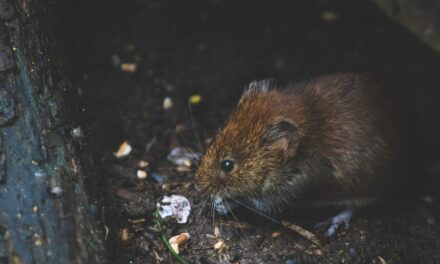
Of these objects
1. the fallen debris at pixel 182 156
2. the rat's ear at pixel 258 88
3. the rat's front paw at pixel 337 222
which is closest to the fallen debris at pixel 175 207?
the fallen debris at pixel 182 156

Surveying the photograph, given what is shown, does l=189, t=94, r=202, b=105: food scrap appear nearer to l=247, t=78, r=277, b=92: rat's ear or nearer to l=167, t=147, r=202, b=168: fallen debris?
l=167, t=147, r=202, b=168: fallen debris

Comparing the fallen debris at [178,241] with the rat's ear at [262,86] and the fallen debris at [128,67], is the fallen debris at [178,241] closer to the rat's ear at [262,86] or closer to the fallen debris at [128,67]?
the rat's ear at [262,86]

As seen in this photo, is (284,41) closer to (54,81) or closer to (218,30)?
(218,30)

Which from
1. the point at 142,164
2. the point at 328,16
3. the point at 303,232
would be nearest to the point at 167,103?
the point at 142,164

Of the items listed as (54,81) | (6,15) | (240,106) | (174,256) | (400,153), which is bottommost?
(174,256)

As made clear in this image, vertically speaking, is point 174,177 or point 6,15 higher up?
point 6,15

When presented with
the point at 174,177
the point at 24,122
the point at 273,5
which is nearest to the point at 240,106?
the point at 174,177
